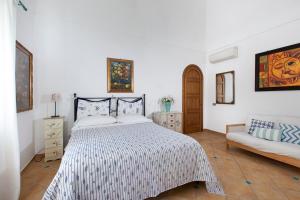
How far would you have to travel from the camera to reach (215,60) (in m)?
4.54

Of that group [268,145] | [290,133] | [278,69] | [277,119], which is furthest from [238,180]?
[278,69]

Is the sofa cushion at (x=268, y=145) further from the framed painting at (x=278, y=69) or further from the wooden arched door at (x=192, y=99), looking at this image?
the wooden arched door at (x=192, y=99)

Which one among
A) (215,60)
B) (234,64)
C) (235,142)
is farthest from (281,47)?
(235,142)

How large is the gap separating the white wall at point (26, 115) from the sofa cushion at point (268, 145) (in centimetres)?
403

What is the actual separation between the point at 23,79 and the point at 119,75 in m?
1.86

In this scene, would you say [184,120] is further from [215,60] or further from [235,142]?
[215,60]

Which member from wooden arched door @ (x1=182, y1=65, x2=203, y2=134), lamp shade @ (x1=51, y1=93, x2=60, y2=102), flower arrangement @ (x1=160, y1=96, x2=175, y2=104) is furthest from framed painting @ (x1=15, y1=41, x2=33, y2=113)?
wooden arched door @ (x1=182, y1=65, x2=203, y2=134)

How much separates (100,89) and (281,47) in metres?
4.04

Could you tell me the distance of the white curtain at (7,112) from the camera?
1595 millimetres

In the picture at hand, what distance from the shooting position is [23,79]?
251 cm

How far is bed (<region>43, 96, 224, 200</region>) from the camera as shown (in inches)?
52.5

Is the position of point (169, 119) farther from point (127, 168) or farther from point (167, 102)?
point (127, 168)

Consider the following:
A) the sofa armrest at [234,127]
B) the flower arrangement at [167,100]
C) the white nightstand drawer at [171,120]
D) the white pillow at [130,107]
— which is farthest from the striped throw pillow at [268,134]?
the white pillow at [130,107]

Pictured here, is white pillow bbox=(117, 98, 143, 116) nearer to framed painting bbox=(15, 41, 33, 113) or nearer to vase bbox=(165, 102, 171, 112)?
vase bbox=(165, 102, 171, 112)
